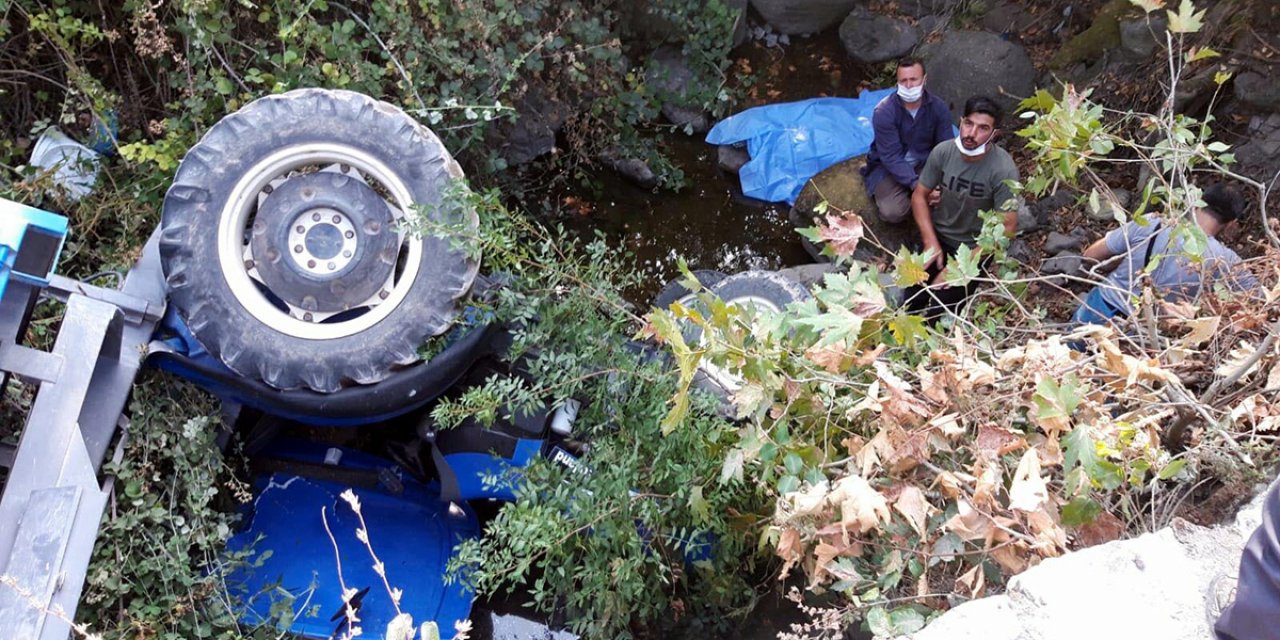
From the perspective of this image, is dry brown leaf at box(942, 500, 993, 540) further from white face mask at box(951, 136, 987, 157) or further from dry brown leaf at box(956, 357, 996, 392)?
white face mask at box(951, 136, 987, 157)

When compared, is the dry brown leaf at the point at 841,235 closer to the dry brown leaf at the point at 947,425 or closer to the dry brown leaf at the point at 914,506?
the dry brown leaf at the point at 947,425

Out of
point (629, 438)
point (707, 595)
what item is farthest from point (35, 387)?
point (707, 595)

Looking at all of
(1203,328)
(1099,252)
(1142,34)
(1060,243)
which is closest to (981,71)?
(1142,34)

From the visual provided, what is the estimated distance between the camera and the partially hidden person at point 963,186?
12.6ft

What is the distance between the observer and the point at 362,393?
3008 millimetres

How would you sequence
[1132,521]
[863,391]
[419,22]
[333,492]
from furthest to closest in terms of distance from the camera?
[419,22] → [333,492] → [863,391] → [1132,521]

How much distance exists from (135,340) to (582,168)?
2.66 meters

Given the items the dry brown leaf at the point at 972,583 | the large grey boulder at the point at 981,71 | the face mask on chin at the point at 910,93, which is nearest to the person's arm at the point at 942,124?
the face mask on chin at the point at 910,93

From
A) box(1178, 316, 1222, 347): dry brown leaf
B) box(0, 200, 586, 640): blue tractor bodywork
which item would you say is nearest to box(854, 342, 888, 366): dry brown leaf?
box(1178, 316, 1222, 347): dry brown leaf

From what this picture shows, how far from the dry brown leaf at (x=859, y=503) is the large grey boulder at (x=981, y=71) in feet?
13.3

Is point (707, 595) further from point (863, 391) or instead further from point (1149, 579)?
point (1149, 579)

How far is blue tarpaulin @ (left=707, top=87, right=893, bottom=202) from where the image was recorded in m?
5.03

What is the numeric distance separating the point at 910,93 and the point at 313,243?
298 cm

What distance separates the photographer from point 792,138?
5.09 metres
